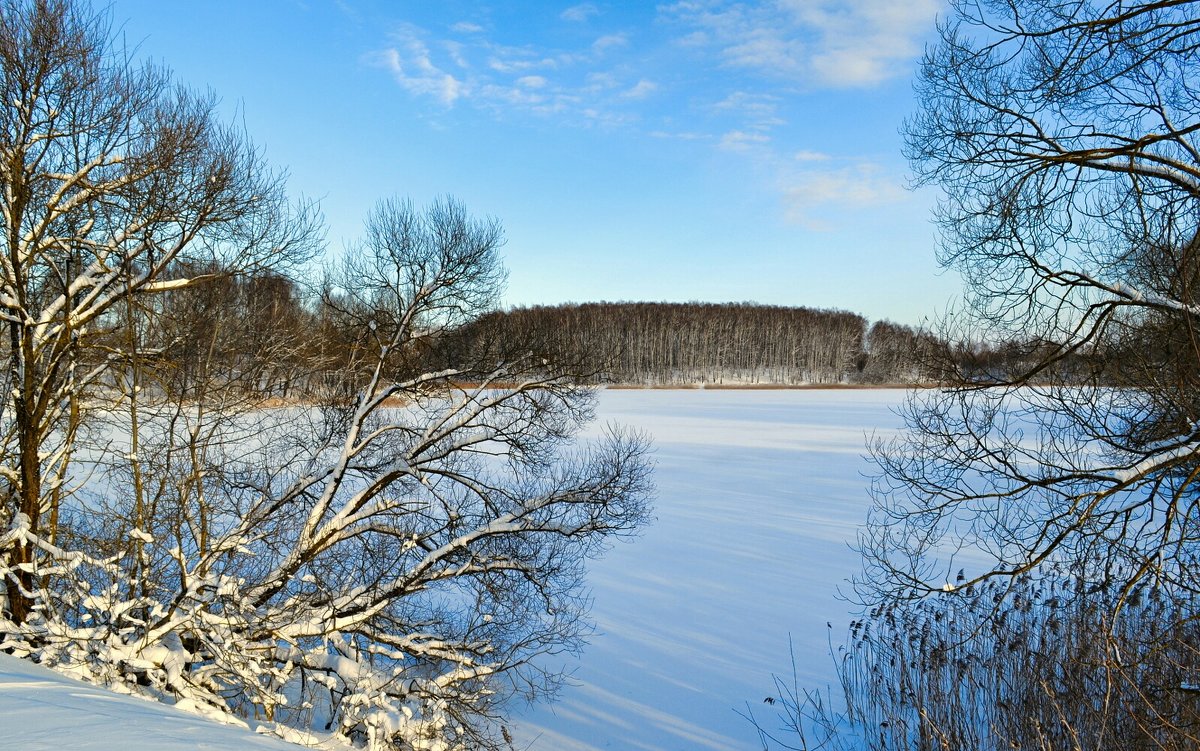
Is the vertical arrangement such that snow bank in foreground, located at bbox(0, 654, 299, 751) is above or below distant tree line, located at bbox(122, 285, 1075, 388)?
below

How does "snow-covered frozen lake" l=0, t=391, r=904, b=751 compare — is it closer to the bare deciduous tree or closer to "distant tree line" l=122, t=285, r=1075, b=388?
the bare deciduous tree

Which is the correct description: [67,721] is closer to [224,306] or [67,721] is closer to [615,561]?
[224,306]

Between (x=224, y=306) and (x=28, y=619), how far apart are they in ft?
13.0

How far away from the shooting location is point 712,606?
997 centimetres

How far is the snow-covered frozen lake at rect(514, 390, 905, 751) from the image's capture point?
7.33m

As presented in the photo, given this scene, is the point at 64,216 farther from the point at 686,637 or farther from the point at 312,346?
the point at 686,637

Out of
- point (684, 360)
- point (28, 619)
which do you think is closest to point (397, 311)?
point (28, 619)

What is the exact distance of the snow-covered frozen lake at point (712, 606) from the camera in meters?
7.33

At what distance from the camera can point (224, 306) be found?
26.5 ft

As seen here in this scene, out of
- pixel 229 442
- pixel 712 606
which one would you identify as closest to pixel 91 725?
pixel 229 442

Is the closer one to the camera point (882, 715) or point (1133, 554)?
point (1133, 554)

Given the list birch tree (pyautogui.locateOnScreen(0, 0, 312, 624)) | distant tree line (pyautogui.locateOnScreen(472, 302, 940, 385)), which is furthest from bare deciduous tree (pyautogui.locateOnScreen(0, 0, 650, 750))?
distant tree line (pyautogui.locateOnScreen(472, 302, 940, 385))

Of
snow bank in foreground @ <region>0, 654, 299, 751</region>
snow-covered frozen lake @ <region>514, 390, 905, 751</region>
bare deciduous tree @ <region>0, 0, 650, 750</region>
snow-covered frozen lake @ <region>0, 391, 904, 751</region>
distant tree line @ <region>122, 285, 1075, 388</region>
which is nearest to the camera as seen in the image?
snow bank in foreground @ <region>0, 654, 299, 751</region>

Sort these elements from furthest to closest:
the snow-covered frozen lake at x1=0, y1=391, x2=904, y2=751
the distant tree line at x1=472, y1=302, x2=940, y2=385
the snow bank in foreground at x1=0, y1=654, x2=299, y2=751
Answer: the distant tree line at x1=472, y1=302, x2=940, y2=385 → the snow-covered frozen lake at x1=0, y1=391, x2=904, y2=751 → the snow bank in foreground at x1=0, y1=654, x2=299, y2=751
